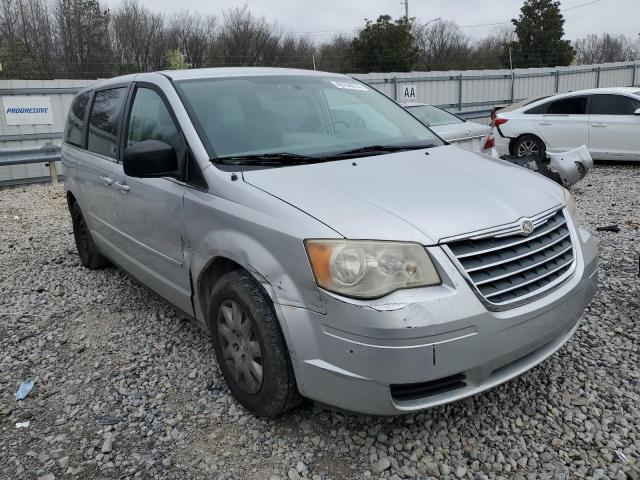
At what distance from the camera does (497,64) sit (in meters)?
43.0

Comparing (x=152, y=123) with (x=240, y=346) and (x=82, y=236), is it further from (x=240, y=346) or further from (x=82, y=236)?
(x=82, y=236)

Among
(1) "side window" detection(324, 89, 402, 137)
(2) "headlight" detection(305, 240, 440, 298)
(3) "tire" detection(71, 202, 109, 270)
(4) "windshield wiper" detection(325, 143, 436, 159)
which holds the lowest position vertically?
(3) "tire" detection(71, 202, 109, 270)

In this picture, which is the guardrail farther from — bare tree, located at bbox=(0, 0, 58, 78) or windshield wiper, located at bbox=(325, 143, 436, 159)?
bare tree, located at bbox=(0, 0, 58, 78)

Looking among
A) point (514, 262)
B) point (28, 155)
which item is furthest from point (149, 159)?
point (28, 155)

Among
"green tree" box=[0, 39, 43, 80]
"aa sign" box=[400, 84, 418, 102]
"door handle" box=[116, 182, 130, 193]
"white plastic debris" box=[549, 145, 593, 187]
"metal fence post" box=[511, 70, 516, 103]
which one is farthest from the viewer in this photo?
"green tree" box=[0, 39, 43, 80]

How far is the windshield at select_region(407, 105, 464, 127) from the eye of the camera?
31.3ft

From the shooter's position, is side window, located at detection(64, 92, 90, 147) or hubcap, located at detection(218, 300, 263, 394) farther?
side window, located at detection(64, 92, 90, 147)

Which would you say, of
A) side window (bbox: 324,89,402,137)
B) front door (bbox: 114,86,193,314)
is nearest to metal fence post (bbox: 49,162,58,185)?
front door (bbox: 114,86,193,314)

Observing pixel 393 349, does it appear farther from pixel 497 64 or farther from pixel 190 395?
pixel 497 64

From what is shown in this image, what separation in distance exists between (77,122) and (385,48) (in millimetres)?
30698

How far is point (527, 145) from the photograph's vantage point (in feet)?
34.7

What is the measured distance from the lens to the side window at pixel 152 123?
10.3 ft

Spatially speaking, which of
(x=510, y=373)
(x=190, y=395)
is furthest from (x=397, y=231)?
(x=190, y=395)

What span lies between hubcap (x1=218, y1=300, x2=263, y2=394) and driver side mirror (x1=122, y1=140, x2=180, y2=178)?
0.81 metres
